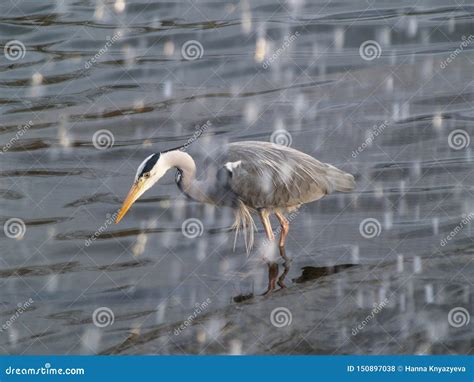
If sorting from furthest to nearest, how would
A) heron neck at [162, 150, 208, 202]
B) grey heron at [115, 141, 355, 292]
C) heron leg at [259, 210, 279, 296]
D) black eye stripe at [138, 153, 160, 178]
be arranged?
1. heron neck at [162, 150, 208, 202]
2. grey heron at [115, 141, 355, 292]
3. black eye stripe at [138, 153, 160, 178]
4. heron leg at [259, 210, 279, 296]

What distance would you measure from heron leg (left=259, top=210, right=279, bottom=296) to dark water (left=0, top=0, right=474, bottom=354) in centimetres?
7

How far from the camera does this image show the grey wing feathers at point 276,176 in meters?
7.62

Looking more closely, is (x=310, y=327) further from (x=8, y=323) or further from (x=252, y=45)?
(x=252, y=45)

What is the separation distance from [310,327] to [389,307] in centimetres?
61

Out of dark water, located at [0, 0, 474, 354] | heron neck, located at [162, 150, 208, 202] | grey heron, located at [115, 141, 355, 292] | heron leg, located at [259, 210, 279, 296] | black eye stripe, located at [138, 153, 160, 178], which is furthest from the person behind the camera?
heron neck, located at [162, 150, 208, 202]

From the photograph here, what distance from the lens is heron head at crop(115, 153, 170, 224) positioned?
295 inches

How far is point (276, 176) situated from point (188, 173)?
69cm

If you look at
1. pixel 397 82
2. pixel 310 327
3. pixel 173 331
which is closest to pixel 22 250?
pixel 173 331

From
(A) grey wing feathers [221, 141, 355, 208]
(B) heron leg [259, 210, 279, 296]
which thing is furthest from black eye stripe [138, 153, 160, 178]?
(B) heron leg [259, 210, 279, 296]

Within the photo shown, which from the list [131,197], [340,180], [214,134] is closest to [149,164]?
[131,197]

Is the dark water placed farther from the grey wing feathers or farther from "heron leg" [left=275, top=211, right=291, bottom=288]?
the grey wing feathers

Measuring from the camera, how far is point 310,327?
22.2 ft

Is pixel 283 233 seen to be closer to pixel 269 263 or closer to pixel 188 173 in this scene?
pixel 269 263

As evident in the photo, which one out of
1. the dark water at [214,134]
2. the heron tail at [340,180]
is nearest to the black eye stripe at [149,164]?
the dark water at [214,134]
